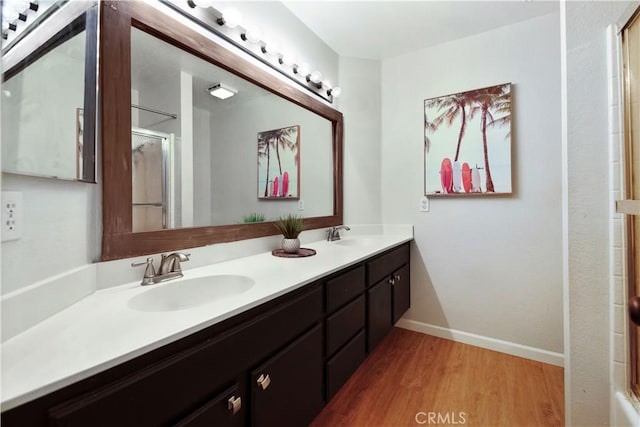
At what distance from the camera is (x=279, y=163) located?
6.09 ft

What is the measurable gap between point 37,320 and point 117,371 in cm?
32

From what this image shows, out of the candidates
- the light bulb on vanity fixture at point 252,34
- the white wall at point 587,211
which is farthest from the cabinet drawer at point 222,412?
the light bulb on vanity fixture at point 252,34

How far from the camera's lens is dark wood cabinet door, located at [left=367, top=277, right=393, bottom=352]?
1.66 metres

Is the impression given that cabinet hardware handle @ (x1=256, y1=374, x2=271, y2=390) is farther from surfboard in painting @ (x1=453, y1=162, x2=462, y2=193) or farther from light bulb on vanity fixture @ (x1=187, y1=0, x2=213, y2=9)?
surfboard in painting @ (x1=453, y1=162, x2=462, y2=193)

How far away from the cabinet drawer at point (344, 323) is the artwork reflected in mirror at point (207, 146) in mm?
731

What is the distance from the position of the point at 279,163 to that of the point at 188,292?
3.39ft

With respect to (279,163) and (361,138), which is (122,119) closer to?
(279,163)

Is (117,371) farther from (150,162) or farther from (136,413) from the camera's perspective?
(150,162)

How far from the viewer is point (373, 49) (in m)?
2.33

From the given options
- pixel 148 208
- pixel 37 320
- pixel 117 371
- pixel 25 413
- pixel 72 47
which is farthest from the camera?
pixel 148 208

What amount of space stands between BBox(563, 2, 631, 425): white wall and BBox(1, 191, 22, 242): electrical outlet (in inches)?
73.4

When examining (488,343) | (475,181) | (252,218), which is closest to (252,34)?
(252,218)

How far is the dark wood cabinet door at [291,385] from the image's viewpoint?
2.89 feet

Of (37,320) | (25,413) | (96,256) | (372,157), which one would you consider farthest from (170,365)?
(372,157)
